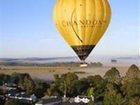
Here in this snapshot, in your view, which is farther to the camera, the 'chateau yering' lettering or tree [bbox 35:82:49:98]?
tree [bbox 35:82:49:98]

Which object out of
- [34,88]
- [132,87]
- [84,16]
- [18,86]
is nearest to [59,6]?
[84,16]

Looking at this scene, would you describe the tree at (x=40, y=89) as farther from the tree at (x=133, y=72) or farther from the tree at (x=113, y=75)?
the tree at (x=133, y=72)

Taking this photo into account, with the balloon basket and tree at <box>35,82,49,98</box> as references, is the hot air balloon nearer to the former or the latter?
the balloon basket

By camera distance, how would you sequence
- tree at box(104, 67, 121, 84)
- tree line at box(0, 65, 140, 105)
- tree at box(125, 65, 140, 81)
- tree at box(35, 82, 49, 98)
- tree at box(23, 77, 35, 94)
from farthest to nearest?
tree at box(125, 65, 140, 81), tree at box(104, 67, 121, 84), tree at box(23, 77, 35, 94), tree at box(35, 82, 49, 98), tree line at box(0, 65, 140, 105)

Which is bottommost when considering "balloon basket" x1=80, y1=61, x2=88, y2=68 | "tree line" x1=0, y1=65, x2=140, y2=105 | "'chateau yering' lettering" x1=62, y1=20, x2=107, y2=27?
"tree line" x1=0, y1=65, x2=140, y2=105

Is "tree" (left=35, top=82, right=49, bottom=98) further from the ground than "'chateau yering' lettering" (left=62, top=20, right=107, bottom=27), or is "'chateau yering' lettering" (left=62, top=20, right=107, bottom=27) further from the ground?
"'chateau yering' lettering" (left=62, top=20, right=107, bottom=27)

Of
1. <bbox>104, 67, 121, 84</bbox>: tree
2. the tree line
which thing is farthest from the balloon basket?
<bbox>104, 67, 121, 84</bbox>: tree

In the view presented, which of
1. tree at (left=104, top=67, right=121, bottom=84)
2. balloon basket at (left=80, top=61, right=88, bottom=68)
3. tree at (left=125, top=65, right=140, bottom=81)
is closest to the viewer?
balloon basket at (left=80, top=61, right=88, bottom=68)

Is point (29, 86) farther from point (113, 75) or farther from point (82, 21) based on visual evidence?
point (82, 21)

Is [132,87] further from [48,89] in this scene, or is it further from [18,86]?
[18,86]
